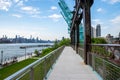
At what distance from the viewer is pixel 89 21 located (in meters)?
12.4

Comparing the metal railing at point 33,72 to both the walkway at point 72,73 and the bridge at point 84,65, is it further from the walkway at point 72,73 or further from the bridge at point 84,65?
the walkway at point 72,73

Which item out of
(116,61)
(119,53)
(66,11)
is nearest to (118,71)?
(116,61)

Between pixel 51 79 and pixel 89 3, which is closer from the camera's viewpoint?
pixel 51 79

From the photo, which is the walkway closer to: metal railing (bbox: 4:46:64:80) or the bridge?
the bridge

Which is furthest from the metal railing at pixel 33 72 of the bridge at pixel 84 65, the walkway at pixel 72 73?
the walkway at pixel 72 73

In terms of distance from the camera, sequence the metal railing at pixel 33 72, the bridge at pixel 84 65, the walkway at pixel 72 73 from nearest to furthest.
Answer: the metal railing at pixel 33 72
the bridge at pixel 84 65
the walkway at pixel 72 73

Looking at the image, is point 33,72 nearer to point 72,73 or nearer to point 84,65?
point 72,73

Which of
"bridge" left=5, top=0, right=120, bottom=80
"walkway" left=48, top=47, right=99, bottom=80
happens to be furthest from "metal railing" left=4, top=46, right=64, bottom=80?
"walkway" left=48, top=47, right=99, bottom=80

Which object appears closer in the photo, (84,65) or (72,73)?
(72,73)

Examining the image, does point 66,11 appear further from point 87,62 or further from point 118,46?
point 118,46

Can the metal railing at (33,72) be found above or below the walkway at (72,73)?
above

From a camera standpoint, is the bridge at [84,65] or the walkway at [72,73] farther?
the walkway at [72,73]

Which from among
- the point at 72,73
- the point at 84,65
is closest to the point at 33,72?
the point at 72,73

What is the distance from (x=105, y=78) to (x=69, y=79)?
1359mm
